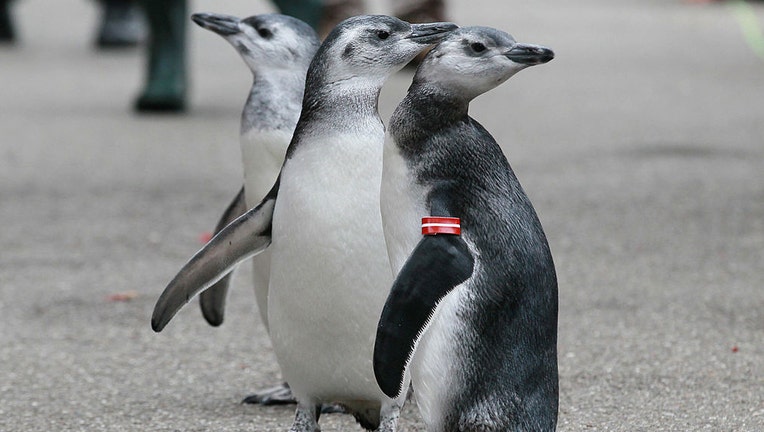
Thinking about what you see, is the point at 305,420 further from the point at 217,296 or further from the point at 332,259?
the point at 217,296

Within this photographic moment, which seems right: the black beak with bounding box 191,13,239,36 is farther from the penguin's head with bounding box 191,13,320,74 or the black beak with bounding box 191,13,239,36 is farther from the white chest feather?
the white chest feather

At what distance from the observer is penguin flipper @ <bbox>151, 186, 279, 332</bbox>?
2.99m

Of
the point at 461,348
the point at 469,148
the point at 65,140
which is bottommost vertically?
the point at 65,140

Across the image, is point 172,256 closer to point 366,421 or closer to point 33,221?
point 33,221

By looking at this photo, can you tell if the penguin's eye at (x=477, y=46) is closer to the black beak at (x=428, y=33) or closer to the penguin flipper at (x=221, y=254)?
the black beak at (x=428, y=33)

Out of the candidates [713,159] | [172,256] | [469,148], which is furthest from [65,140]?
[469,148]

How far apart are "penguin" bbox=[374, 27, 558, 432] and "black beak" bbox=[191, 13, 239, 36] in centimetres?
107

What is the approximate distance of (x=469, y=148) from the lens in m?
2.54

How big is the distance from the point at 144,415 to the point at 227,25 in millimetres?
1028

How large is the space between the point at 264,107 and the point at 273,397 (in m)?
0.75

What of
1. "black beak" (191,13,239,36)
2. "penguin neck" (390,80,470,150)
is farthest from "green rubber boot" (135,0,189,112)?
"penguin neck" (390,80,470,150)

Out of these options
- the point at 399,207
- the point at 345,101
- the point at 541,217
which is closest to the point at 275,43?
the point at 345,101

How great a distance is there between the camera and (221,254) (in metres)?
3.00

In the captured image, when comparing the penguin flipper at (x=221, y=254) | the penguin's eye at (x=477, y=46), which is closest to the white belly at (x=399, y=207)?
the penguin's eye at (x=477, y=46)
